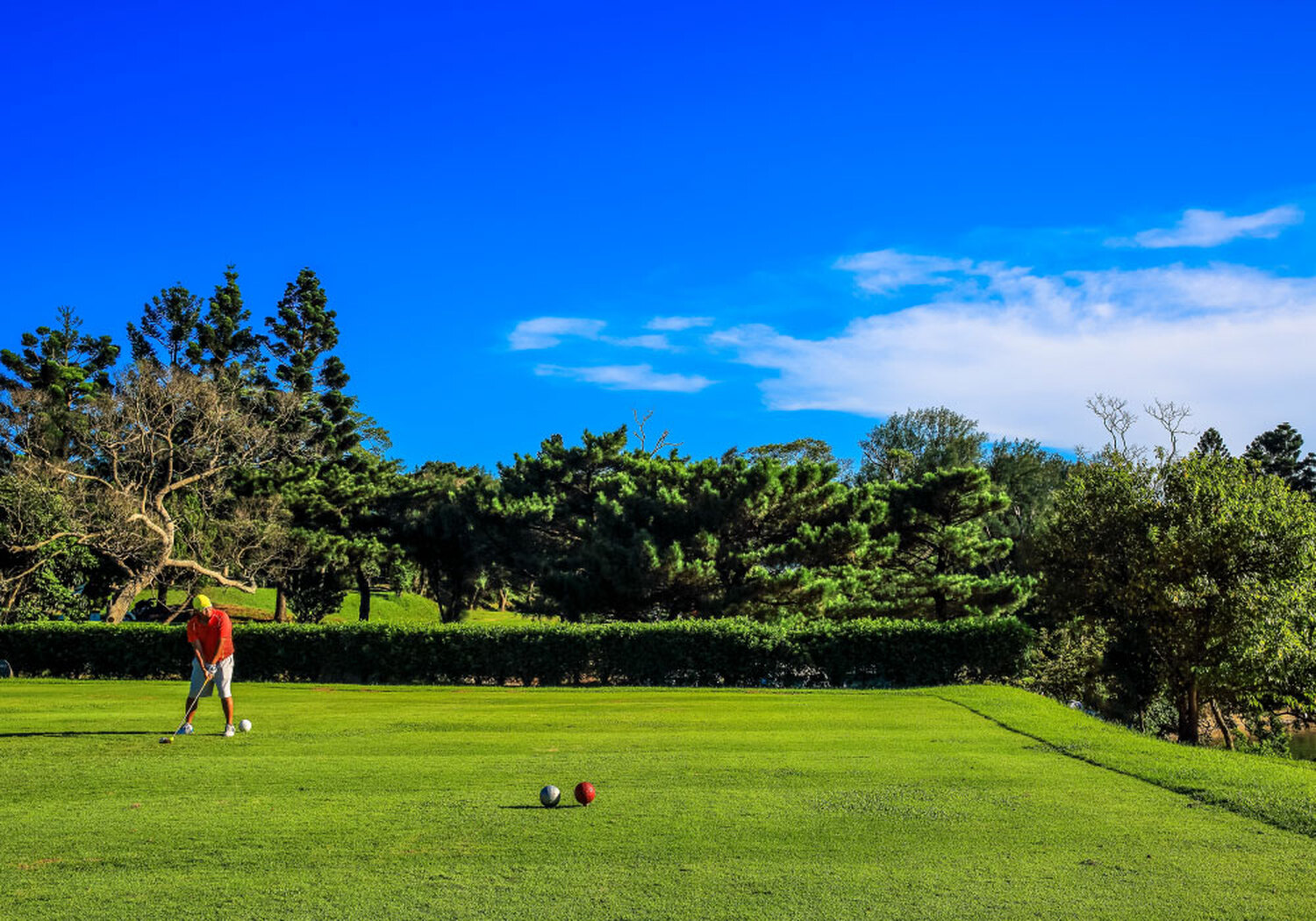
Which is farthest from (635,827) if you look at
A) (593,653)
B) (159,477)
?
(159,477)

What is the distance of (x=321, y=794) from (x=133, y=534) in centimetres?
3790

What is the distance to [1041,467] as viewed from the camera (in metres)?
61.2

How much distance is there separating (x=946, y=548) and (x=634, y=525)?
12273 millimetres

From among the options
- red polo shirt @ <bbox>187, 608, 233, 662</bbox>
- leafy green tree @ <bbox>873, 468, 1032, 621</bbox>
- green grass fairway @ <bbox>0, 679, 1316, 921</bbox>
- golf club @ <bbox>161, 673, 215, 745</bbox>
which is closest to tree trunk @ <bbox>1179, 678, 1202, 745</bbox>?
leafy green tree @ <bbox>873, 468, 1032, 621</bbox>

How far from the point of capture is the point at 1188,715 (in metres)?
25.9

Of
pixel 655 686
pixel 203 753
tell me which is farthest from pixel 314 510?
pixel 203 753

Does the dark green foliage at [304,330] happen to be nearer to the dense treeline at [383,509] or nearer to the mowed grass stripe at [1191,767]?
the dense treeline at [383,509]

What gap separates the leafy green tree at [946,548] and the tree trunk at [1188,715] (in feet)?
36.4

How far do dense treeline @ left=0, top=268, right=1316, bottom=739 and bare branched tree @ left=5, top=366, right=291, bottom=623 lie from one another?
157 mm

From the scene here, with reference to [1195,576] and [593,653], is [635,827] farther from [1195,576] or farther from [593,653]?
[1195,576]

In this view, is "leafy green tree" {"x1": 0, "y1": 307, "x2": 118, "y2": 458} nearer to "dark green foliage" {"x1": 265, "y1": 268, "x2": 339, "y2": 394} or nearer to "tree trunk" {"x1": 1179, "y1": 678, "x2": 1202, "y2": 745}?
"dark green foliage" {"x1": 265, "y1": 268, "x2": 339, "y2": 394}

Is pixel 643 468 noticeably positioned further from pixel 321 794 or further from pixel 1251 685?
pixel 321 794

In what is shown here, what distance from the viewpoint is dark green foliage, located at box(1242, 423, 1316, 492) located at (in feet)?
226

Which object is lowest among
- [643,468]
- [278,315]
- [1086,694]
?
[1086,694]
